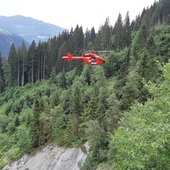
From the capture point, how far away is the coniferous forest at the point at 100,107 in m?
8.50

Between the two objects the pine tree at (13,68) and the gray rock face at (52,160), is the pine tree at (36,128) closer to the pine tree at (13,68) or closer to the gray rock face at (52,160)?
the gray rock face at (52,160)

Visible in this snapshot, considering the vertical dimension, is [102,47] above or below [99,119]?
above

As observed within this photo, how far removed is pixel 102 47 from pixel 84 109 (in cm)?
4341

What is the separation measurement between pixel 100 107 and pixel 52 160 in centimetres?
980

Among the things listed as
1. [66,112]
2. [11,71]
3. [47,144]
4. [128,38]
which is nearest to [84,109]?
[66,112]

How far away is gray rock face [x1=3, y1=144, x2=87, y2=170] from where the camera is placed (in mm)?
23750

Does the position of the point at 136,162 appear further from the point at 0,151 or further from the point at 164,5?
the point at 164,5

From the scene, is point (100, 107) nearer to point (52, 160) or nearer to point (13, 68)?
point (52, 160)

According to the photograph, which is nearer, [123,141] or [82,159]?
[123,141]

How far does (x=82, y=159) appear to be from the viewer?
23.1 m

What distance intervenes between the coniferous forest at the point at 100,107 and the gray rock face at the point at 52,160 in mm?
1281

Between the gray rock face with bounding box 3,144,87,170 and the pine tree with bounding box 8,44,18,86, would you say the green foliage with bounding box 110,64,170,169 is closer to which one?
the gray rock face with bounding box 3,144,87,170

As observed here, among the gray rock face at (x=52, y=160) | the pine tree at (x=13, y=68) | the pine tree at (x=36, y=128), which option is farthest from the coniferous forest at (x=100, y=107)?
the gray rock face at (x=52, y=160)

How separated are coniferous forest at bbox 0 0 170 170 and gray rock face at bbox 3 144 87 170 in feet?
4.20
